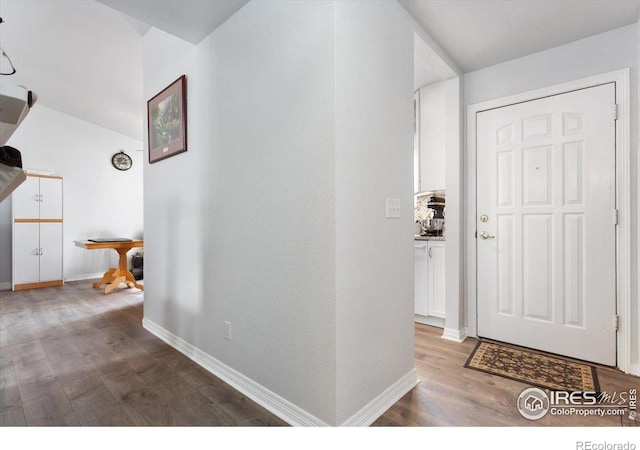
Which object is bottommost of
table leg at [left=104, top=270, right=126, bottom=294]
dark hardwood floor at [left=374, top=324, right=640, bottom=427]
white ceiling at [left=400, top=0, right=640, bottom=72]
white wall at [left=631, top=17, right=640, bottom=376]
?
dark hardwood floor at [left=374, top=324, right=640, bottom=427]

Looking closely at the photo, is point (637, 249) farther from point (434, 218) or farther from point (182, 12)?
point (182, 12)

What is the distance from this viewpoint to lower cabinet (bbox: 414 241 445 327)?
296cm

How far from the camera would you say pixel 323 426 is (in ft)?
4.90

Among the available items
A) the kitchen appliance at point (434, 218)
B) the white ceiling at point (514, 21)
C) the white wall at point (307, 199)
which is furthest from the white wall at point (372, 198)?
the kitchen appliance at point (434, 218)

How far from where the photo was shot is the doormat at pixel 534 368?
200 centimetres

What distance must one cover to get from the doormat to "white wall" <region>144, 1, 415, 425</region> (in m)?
0.72

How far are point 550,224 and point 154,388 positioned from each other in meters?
2.98

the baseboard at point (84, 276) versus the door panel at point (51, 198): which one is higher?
the door panel at point (51, 198)

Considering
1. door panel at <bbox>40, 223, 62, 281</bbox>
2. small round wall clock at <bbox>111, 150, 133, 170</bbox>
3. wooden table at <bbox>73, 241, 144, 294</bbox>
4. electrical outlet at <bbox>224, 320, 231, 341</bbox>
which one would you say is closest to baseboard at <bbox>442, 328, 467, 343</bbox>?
electrical outlet at <bbox>224, 320, 231, 341</bbox>

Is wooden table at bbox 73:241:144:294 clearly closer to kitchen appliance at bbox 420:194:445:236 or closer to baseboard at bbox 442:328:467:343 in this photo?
kitchen appliance at bbox 420:194:445:236

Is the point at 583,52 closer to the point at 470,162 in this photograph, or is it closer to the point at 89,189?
the point at 470,162

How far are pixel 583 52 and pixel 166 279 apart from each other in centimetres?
368

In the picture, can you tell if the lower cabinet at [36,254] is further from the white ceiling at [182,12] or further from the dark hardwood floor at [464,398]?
the dark hardwood floor at [464,398]

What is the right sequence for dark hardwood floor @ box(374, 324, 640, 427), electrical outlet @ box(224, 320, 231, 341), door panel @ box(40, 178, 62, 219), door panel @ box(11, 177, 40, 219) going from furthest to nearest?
1. door panel @ box(40, 178, 62, 219)
2. door panel @ box(11, 177, 40, 219)
3. electrical outlet @ box(224, 320, 231, 341)
4. dark hardwood floor @ box(374, 324, 640, 427)
